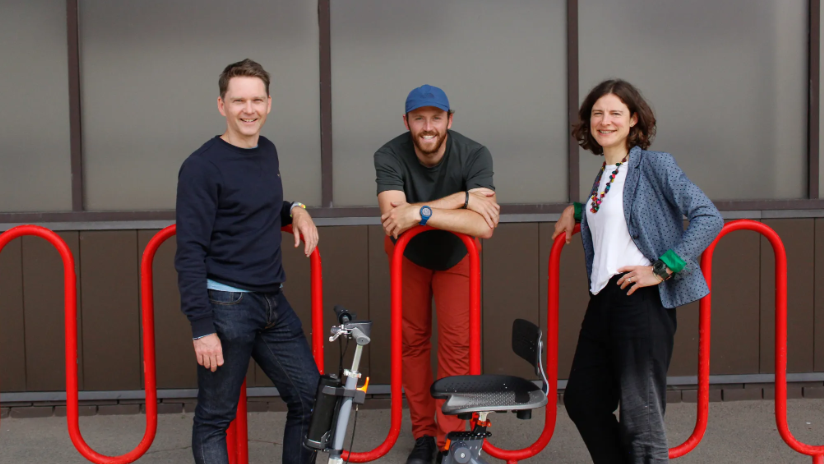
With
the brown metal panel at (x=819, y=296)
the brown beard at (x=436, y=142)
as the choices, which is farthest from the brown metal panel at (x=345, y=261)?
the brown metal panel at (x=819, y=296)

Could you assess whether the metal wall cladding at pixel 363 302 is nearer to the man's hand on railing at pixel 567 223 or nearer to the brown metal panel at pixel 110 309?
the brown metal panel at pixel 110 309

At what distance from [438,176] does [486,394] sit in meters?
1.35

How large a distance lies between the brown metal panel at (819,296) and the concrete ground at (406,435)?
29cm

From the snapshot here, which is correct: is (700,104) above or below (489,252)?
Answer: above

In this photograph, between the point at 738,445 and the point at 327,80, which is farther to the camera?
the point at 327,80

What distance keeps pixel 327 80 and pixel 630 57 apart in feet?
6.60

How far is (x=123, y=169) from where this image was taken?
4914mm

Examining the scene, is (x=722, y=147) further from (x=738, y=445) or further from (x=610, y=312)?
(x=610, y=312)

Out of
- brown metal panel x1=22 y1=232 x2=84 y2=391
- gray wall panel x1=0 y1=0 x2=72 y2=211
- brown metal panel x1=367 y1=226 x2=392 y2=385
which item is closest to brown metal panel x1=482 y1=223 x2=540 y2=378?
brown metal panel x1=367 y1=226 x2=392 y2=385

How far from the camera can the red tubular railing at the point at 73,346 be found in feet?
10.5

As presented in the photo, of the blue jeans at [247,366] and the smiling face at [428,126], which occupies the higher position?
the smiling face at [428,126]

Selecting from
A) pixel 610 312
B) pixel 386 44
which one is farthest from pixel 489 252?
pixel 610 312

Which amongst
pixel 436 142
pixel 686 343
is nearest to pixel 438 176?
pixel 436 142

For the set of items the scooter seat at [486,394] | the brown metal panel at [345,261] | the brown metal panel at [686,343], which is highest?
the brown metal panel at [345,261]
